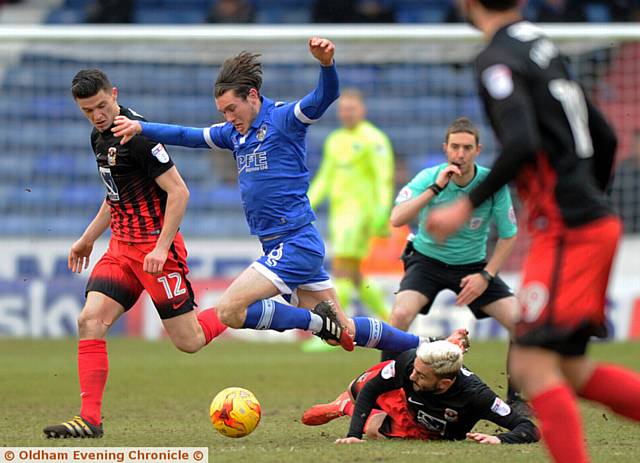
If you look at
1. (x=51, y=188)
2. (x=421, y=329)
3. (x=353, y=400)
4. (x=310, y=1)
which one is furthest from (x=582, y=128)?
(x=310, y=1)

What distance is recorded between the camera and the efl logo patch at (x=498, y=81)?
151 inches

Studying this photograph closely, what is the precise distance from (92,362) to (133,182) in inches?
40.8

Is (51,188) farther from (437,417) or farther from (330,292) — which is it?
(437,417)

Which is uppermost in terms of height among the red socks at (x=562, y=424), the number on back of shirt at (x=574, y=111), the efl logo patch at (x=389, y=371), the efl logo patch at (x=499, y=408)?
the number on back of shirt at (x=574, y=111)

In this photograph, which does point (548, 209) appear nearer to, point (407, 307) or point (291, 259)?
point (291, 259)

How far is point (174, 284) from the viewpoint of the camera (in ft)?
20.6

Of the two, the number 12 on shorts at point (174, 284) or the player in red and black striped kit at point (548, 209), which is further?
the number 12 on shorts at point (174, 284)

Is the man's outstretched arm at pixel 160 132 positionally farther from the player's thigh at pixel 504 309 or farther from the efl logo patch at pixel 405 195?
the player's thigh at pixel 504 309

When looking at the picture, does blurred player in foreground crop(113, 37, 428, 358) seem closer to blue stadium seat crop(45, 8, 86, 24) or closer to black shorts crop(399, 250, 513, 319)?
black shorts crop(399, 250, 513, 319)

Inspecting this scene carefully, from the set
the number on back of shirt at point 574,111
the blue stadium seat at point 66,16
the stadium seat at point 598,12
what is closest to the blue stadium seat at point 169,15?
the blue stadium seat at point 66,16

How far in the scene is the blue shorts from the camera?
6281 mm

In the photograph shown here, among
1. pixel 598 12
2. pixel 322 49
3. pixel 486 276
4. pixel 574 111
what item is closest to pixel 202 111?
pixel 598 12

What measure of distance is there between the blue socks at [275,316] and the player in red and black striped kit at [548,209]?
2342 mm

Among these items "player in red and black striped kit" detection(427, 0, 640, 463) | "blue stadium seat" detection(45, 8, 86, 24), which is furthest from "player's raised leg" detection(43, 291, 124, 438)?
"blue stadium seat" detection(45, 8, 86, 24)
